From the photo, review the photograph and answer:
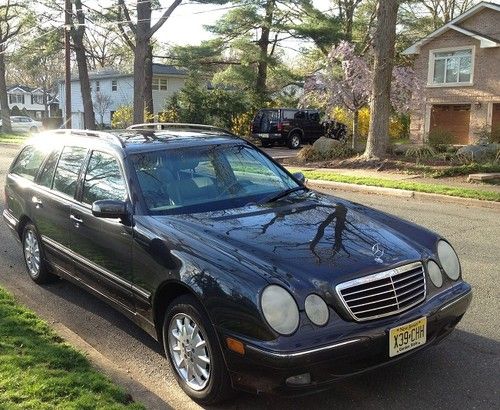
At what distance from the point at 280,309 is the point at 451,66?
1062 inches

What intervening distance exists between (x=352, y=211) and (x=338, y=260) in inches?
Result: 41.0

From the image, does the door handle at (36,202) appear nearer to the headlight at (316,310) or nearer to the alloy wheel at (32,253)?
the alloy wheel at (32,253)

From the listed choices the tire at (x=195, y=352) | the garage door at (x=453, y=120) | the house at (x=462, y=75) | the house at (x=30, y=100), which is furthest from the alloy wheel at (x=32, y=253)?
the house at (x=30, y=100)

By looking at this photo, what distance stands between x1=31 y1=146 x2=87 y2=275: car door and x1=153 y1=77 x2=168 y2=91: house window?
44.2m

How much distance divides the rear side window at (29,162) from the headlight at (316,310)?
3.71 metres

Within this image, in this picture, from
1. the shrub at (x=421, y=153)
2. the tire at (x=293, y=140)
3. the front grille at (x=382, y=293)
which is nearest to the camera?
the front grille at (x=382, y=293)

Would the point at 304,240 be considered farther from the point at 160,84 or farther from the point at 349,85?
the point at 160,84

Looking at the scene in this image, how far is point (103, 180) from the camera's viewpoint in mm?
4562

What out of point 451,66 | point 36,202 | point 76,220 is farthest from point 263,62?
point 76,220

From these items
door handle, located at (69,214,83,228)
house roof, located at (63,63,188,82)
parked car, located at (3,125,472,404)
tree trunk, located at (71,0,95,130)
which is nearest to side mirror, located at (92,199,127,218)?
parked car, located at (3,125,472,404)

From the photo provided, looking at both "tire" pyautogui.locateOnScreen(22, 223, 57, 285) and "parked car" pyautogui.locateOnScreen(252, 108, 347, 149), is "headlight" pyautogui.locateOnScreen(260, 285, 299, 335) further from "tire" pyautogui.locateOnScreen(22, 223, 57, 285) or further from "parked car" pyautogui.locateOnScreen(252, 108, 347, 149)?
"parked car" pyautogui.locateOnScreen(252, 108, 347, 149)

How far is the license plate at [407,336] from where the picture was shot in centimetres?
314

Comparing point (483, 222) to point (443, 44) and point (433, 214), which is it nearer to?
point (433, 214)

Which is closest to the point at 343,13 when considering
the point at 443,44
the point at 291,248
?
the point at 443,44
